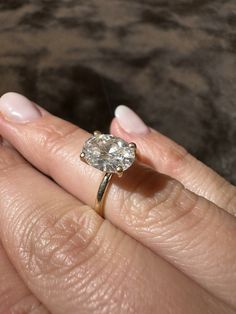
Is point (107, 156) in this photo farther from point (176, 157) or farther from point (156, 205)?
point (176, 157)

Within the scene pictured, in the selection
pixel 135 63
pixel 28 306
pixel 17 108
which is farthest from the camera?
pixel 135 63

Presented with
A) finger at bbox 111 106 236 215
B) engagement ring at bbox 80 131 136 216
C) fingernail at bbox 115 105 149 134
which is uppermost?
engagement ring at bbox 80 131 136 216

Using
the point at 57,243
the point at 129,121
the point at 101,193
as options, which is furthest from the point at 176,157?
the point at 57,243

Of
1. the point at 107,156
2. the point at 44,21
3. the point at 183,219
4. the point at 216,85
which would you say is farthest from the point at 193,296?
the point at 44,21

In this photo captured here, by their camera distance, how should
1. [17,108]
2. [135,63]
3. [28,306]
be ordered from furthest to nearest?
1. [135,63]
2. [17,108]
3. [28,306]

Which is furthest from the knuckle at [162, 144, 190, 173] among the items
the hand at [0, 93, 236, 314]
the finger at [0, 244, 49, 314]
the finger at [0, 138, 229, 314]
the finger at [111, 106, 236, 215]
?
the finger at [0, 244, 49, 314]

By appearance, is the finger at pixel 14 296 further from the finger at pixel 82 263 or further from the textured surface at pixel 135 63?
the textured surface at pixel 135 63

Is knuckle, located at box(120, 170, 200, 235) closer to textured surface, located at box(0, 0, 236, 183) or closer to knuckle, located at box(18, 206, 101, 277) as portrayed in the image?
knuckle, located at box(18, 206, 101, 277)
